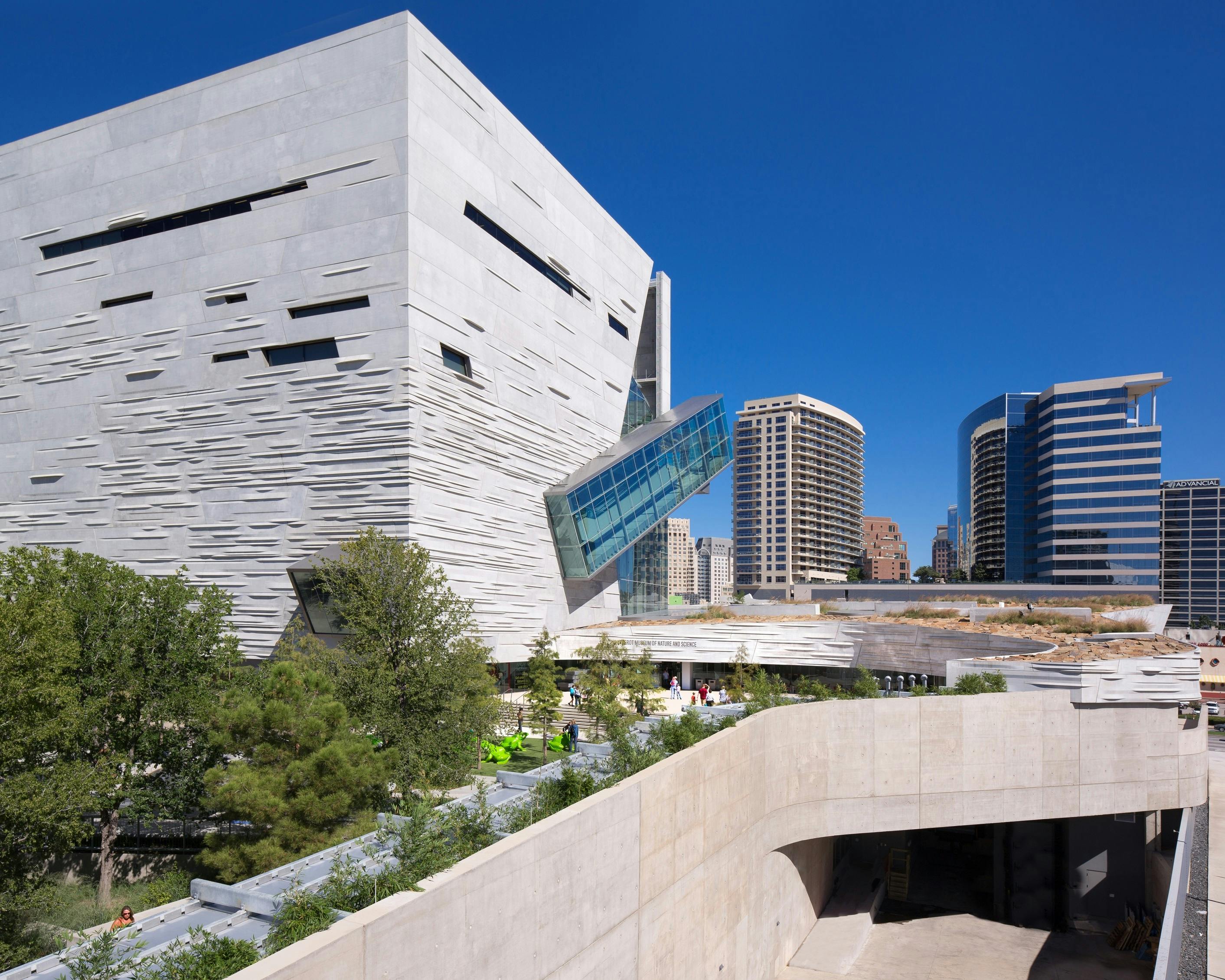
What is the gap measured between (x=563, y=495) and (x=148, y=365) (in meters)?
18.4

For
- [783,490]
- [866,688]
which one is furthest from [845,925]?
[783,490]

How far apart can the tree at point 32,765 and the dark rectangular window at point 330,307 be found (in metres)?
16.6

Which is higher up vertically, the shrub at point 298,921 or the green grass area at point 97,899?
the shrub at point 298,921

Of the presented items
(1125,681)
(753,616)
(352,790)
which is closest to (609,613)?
(753,616)

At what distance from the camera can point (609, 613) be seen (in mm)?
42688

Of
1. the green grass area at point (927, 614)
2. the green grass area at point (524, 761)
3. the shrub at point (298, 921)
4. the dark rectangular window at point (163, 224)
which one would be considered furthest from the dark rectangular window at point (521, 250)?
the shrub at point (298, 921)

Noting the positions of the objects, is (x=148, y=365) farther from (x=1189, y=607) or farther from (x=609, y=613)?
(x=1189, y=607)

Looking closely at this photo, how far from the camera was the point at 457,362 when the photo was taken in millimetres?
30734

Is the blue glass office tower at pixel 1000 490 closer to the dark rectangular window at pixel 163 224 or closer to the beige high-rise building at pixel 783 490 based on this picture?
the beige high-rise building at pixel 783 490

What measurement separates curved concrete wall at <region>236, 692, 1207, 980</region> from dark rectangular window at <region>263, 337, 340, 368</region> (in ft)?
68.3

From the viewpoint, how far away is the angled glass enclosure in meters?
37.0

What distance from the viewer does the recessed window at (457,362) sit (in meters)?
29.9

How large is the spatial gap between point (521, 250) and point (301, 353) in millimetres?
10977

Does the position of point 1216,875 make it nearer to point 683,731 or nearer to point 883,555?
point 683,731
